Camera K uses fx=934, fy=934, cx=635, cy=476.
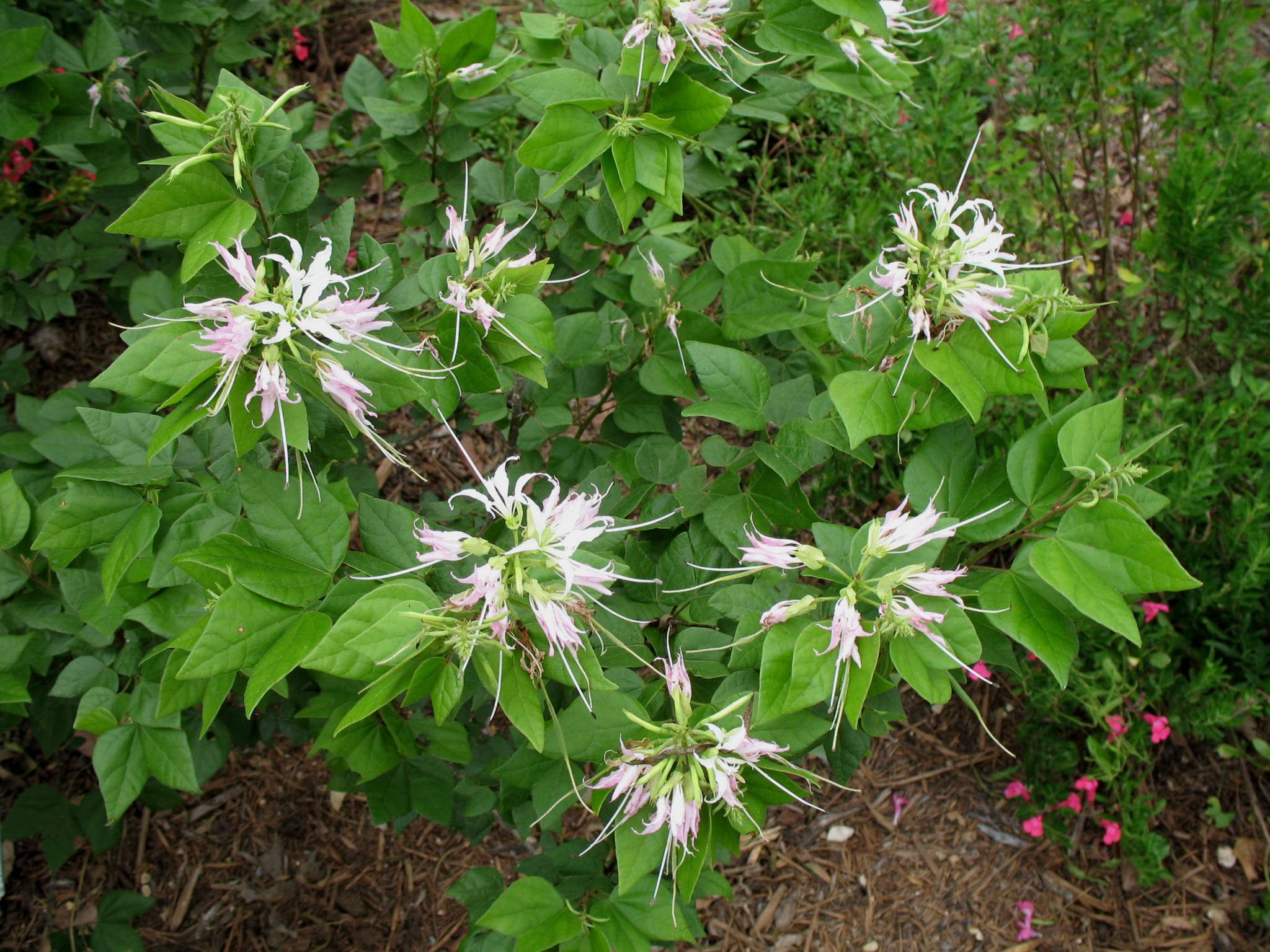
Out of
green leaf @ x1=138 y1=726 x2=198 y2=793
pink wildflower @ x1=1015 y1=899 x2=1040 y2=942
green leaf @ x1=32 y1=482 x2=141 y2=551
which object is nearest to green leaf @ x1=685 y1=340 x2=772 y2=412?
green leaf @ x1=32 y1=482 x2=141 y2=551

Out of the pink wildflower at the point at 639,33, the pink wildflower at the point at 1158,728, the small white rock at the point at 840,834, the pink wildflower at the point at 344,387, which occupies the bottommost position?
the small white rock at the point at 840,834

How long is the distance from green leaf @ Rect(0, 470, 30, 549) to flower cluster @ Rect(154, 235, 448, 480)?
742mm

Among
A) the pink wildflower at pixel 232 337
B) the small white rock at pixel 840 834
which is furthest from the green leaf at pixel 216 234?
the small white rock at pixel 840 834

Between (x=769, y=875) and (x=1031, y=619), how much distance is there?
63.9 inches

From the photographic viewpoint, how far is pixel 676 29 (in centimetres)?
133

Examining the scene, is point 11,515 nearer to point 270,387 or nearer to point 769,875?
point 270,387

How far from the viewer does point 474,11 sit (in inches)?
146

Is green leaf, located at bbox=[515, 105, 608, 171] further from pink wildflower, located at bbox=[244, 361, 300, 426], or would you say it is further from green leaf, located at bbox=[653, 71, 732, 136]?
pink wildflower, located at bbox=[244, 361, 300, 426]

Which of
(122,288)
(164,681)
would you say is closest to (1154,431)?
(164,681)

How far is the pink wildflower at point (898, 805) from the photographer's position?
2658mm

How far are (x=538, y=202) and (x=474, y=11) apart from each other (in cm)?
249

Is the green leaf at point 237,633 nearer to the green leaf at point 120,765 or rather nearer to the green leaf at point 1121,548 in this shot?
the green leaf at point 120,765

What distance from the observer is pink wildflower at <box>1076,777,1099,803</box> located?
248 centimetres

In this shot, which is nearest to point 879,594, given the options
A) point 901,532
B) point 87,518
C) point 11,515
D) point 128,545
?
point 901,532
